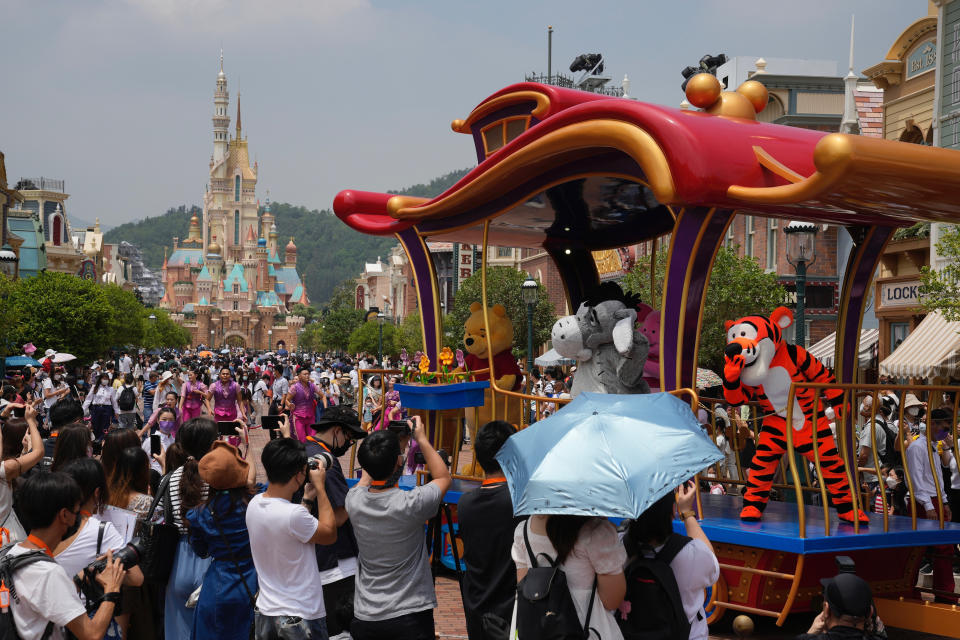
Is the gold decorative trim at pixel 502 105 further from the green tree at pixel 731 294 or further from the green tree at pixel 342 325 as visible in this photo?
the green tree at pixel 342 325

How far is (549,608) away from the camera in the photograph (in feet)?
13.0

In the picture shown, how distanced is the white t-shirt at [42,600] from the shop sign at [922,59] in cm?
2134

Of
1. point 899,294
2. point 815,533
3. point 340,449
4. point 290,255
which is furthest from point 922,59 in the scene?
point 290,255

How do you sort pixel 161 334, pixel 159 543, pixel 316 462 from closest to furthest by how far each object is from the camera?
pixel 316 462
pixel 159 543
pixel 161 334

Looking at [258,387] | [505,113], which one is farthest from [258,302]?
[505,113]

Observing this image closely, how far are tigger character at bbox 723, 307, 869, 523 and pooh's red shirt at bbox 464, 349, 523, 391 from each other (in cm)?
363

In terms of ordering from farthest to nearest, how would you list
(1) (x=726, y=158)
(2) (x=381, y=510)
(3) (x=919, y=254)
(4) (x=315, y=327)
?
1. (4) (x=315, y=327)
2. (3) (x=919, y=254)
3. (1) (x=726, y=158)
4. (2) (x=381, y=510)

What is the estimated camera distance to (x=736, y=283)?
79.3 feet

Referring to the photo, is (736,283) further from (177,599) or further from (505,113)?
(177,599)

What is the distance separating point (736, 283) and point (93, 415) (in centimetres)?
1457

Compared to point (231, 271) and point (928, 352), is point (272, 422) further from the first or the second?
point (231, 271)

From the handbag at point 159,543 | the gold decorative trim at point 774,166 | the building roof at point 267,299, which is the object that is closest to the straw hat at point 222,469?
the handbag at point 159,543

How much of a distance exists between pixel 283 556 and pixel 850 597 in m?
2.55

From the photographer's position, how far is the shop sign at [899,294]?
2153cm
